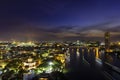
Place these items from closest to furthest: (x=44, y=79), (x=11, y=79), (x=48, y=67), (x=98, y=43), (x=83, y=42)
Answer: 1. (x=44, y=79)
2. (x=11, y=79)
3. (x=48, y=67)
4. (x=98, y=43)
5. (x=83, y=42)

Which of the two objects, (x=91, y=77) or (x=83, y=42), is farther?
(x=83, y=42)

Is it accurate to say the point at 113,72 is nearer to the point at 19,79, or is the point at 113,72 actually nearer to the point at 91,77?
the point at 91,77

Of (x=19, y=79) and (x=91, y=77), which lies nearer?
(x=19, y=79)

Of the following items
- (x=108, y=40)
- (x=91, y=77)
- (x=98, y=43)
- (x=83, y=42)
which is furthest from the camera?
(x=83, y=42)

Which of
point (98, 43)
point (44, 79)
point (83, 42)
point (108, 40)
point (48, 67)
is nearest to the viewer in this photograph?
point (44, 79)

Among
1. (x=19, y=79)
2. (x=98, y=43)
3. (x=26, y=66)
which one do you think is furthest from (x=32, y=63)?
(x=98, y=43)

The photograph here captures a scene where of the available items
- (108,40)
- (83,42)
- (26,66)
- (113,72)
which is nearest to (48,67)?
(26,66)

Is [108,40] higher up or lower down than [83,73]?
higher up

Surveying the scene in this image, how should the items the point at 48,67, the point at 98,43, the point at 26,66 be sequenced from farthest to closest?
the point at 98,43
the point at 26,66
the point at 48,67

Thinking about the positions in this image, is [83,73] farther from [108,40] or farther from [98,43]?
[98,43]
